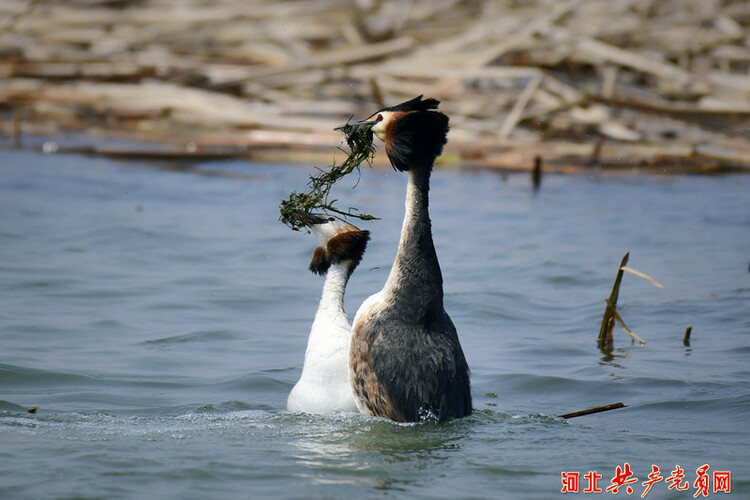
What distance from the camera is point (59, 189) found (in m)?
14.0

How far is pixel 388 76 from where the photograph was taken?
53.7 ft

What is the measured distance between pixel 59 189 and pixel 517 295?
6.65m

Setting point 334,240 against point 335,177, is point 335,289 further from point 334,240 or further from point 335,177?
point 335,177

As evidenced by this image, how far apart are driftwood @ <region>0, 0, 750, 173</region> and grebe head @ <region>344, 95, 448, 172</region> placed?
881 cm

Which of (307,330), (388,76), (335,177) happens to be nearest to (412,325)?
(335,177)

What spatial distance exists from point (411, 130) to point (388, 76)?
34.4 feet

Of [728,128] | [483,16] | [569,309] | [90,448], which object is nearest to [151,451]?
[90,448]

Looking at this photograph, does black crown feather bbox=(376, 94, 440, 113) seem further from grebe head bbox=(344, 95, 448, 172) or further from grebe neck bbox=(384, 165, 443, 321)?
grebe neck bbox=(384, 165, 443, 321)

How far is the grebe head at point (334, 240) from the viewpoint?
6766 mm

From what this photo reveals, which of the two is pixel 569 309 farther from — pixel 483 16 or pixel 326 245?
pixel 483 16

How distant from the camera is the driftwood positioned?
15414 mm
